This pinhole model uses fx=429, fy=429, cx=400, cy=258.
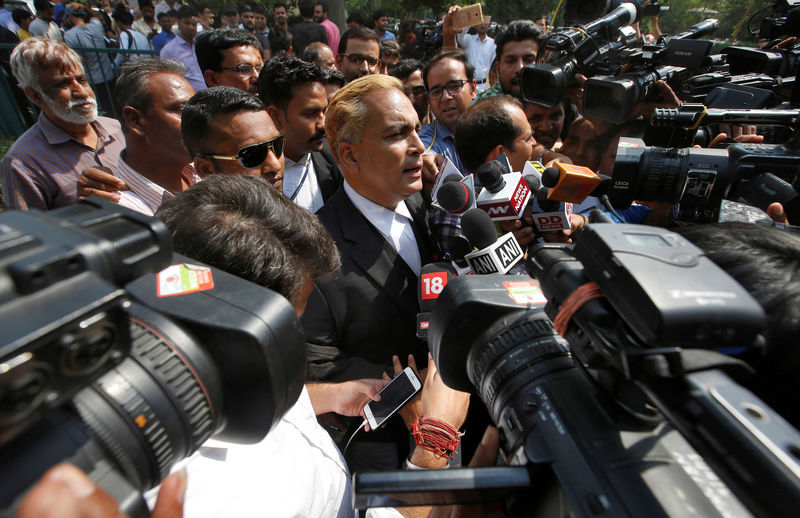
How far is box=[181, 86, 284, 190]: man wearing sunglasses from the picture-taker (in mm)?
2061

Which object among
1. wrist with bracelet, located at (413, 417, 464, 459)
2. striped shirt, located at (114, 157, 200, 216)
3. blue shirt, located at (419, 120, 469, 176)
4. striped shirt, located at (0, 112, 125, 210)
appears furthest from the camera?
blue shirt, located at (419, 120, 469, 176)

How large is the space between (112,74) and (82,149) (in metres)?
4.60

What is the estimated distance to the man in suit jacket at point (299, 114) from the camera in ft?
8.68

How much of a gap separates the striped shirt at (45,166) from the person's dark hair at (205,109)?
95cm

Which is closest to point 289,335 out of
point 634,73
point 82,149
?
point 634,73

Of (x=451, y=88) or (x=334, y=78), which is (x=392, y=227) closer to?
(x=334, y=78)

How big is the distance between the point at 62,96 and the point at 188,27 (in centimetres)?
400

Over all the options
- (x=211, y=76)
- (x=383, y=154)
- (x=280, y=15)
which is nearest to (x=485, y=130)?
(x=383, y=154)

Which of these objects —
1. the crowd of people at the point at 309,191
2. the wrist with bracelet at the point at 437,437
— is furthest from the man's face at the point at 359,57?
the wrist with bracelet at the point at 437,437

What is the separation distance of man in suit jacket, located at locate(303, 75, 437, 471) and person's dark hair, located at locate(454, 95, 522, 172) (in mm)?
421

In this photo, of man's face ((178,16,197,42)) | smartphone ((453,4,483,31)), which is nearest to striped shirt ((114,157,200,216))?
smartphone ((453,4,483,31))

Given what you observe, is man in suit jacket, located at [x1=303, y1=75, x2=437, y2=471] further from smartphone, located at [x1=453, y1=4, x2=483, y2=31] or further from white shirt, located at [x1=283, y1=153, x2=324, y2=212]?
smartphone, located at [x1=453, y1=4, x2=483, y2=31]

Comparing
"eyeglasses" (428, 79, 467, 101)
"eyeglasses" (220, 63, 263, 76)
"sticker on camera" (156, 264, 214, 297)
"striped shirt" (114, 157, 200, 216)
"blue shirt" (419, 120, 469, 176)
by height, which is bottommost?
"blue shirt" (419, 120, 469, 176)

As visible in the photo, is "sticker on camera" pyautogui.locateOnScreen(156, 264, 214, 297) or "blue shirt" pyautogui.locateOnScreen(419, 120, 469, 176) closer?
"sticker on camera" pyautogui.locateOnScreen(156, 264, 214, 297)
